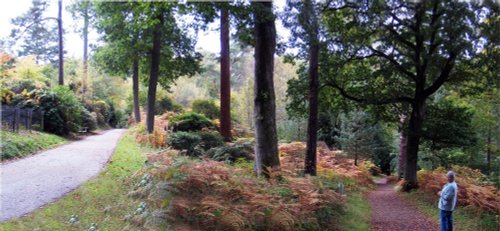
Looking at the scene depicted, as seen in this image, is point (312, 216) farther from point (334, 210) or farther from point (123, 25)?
point (123, 25)

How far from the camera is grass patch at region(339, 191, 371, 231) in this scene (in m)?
10.2

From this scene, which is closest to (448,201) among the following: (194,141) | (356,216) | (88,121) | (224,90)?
(356,216)

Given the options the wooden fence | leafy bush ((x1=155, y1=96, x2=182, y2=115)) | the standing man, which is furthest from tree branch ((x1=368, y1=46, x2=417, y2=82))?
leafy bush ((x1=155, y1=96, x2=182, y2=115))

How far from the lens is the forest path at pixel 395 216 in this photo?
11.1 metres

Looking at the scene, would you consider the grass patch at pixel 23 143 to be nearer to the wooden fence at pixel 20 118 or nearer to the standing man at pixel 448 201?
the wooden fence at pixel 20 118

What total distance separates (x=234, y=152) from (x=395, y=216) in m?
6.02

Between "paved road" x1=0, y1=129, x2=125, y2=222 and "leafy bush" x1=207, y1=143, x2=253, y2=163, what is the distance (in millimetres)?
3772

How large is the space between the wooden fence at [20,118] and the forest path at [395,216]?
1324 centimetres

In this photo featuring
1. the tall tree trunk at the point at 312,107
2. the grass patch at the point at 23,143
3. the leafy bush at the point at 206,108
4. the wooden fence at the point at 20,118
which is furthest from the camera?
the leafy bush at the point at 206,108

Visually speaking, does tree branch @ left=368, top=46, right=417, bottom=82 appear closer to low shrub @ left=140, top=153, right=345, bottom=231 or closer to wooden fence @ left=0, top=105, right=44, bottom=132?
low shrub @ left=140, top=153, right=345, bottom=231

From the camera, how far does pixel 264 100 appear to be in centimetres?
1091

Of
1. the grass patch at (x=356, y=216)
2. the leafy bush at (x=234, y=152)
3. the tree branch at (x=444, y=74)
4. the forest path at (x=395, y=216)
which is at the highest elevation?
the tree branch at (x=444, y=74)

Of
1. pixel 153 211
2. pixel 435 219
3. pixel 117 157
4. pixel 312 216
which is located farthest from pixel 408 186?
A: pixel 153 211

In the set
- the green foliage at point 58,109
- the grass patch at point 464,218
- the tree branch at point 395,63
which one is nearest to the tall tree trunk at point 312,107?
the tree branch at point 395,63
